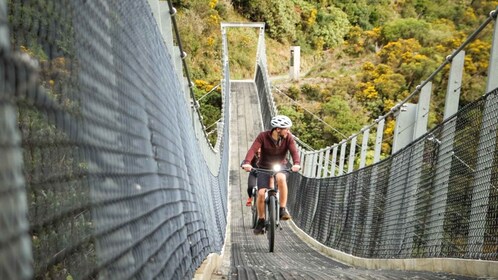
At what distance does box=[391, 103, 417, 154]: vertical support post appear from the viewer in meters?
6.23

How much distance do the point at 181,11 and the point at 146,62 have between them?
36553 mm

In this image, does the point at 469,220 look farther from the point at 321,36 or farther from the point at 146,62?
the point at 321,36

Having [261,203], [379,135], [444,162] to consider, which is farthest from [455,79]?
[261,203]

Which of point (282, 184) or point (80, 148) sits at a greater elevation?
point (80, 148)

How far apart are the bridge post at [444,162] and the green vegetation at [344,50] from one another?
56.1ft

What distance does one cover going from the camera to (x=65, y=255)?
135 cm

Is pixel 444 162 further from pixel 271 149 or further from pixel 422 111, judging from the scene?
pixel 271 149

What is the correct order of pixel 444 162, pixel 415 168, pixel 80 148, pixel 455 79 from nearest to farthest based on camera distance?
pixel 80 148
pixel 455 79
pixel 444 162
pixel 415 168

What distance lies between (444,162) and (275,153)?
2.35 metres

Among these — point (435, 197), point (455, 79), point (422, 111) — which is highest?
point (455, 79)

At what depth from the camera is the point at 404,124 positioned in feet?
20.7

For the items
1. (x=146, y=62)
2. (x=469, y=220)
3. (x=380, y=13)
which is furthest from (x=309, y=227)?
(x=380, y=13)

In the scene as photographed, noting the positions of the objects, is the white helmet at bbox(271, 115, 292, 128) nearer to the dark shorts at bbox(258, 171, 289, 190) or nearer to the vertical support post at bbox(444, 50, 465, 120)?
the dark shorts at bbox(258, 171, 289, 190)

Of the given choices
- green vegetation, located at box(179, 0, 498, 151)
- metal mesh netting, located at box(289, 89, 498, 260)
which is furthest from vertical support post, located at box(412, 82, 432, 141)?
green vegetation, located at box(179, 0, 498, 151)
